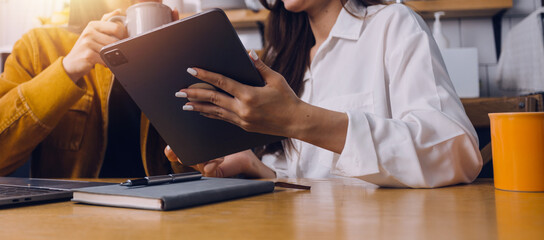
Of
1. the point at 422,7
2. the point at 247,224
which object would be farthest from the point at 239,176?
the point at 422,7

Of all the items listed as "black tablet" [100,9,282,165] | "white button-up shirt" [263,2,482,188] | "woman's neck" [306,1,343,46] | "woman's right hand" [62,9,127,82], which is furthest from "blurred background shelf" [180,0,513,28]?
"black tablet" [100,9,282,165]

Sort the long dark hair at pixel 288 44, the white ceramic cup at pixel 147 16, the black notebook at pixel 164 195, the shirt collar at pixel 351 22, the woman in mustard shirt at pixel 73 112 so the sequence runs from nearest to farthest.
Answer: the black notebook at pixel 164 195
the white ceramic cup at pixel 147 16
the woman in mustard shirt at pixel 73 112
the shirt collar at pixel 351 22
the long dark hair at pixel 288 44

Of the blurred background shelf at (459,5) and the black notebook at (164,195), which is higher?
the blurred background shelf at (459,5)

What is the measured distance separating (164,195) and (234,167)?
21.2 inches

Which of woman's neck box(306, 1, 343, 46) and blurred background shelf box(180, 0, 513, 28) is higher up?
blurred background shelf box(180, 0, 513, 28)

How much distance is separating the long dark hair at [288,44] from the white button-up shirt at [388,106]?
36 millimetres

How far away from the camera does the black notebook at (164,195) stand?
486 mm

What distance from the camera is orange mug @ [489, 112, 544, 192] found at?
0.59 meters

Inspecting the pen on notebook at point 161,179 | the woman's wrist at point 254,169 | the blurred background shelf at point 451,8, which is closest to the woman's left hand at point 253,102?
the pen on notebook at point 161,179

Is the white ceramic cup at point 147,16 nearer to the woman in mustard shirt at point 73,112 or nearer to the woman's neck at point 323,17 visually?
the woman in mustard shirt at point 73,112

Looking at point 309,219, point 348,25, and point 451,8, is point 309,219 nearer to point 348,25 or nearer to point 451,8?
point 348,25

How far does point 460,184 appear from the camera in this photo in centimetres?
74

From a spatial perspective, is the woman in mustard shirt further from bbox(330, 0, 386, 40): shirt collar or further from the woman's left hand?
bbox(330, 0, 386, 40): shirt collar

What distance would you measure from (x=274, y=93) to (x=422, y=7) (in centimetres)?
182
